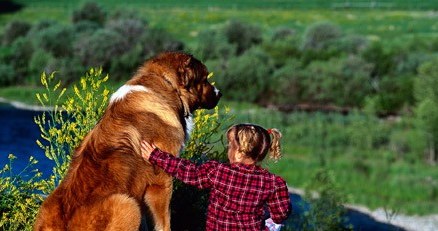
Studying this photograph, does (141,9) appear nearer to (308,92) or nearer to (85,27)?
(85,27)

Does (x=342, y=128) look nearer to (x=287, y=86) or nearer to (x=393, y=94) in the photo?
(x=393, y=94)

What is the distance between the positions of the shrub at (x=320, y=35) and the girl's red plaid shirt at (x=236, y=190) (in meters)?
50.2

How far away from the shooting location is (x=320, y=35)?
59312 mm

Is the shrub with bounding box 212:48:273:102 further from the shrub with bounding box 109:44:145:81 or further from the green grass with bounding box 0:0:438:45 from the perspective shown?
the green grass with bounding box 0:0:438:45

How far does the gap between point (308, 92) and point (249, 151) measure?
42.3 meters

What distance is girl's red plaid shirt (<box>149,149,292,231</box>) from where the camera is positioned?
543 centimetres

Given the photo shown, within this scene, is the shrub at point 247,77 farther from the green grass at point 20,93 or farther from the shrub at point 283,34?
the green grass at point 20,93

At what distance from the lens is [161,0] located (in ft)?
250

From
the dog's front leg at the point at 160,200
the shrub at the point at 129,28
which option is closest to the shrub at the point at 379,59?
the shrub at the point at 129,28

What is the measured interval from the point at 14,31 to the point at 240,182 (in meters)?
53.3

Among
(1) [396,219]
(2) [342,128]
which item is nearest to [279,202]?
(1) [396,219]

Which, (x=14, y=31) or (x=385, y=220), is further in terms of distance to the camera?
(x=14, y=31)

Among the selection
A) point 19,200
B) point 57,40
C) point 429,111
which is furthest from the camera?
point 57,40

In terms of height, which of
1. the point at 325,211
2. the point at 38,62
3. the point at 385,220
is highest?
the point at 325,211
